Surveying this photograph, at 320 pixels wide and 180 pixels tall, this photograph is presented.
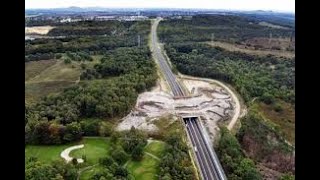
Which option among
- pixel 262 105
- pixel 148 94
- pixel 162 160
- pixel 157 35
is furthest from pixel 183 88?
pixel 157 35

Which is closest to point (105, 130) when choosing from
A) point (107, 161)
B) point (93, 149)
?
point (93, 149)

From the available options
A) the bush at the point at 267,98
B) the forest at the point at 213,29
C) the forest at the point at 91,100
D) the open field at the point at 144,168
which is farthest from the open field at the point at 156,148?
the forest at the point at 213,29

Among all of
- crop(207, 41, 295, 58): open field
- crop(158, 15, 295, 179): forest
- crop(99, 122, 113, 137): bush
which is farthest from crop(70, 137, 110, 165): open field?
crop(207, 41, 295, 58): open field

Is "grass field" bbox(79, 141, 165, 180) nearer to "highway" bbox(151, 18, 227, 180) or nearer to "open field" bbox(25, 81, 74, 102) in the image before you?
"highway" bbox(151, 18, 227, 180)

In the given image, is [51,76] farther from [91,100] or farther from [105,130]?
[105,130]

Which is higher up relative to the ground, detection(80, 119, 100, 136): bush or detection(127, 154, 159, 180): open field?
detection(80, 119, 100, 136): bush
